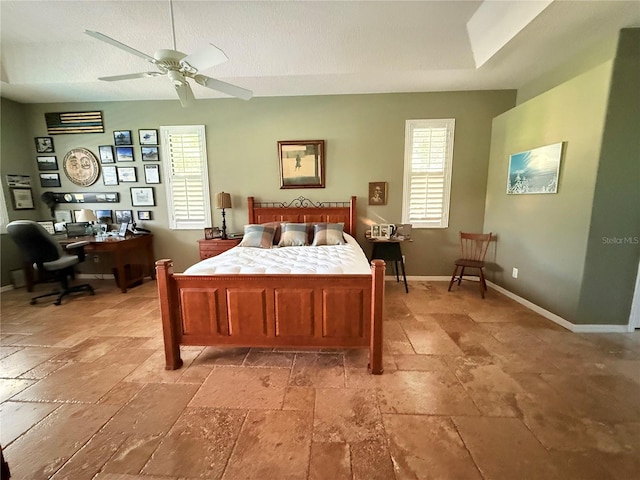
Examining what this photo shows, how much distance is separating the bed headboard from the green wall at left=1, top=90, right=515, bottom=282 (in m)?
0.14

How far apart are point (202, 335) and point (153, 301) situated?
6.31ft

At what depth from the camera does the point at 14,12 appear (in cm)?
266

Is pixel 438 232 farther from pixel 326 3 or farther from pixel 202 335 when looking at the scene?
pixel 202 335

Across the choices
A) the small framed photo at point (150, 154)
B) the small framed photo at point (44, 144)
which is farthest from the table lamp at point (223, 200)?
the small framed photo at point (44, 144)

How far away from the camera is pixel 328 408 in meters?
1.64

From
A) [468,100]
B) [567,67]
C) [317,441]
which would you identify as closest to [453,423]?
[317,441]

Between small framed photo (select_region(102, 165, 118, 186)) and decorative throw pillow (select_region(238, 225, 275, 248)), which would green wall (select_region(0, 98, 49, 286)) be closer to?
small framed photo (select_region(102, 165, 118, 186))

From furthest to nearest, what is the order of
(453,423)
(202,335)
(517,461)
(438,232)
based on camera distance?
(438,232) < (202,335) < (453,423) < (517,461)

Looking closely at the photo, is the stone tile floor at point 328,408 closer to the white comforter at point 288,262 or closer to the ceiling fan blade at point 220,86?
the white comforter at point 288,262

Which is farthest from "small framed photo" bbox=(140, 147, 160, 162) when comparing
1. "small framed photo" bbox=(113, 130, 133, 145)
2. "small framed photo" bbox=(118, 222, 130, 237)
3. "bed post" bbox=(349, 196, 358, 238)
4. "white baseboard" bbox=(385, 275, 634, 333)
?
"white baseboard" bbox=(385, 275, 634, 333)

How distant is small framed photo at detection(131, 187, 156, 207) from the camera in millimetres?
4223

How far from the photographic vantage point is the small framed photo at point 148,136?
408 centimetres

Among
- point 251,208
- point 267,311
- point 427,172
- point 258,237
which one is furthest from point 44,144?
point 427,172

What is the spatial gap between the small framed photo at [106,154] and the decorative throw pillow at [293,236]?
3184 millimetres
